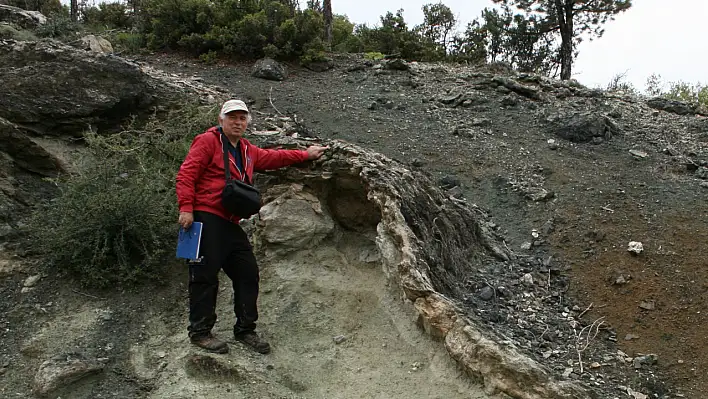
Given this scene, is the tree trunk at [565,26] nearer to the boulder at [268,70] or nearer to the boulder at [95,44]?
the boulder at [268,70]

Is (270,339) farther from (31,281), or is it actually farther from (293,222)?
(31,281)

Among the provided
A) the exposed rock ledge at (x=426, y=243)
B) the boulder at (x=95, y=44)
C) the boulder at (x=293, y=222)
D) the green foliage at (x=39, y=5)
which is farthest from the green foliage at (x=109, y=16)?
the exposed rock ledge at (x=426, y=243)

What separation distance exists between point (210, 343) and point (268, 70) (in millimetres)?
7853

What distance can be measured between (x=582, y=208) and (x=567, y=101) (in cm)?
407

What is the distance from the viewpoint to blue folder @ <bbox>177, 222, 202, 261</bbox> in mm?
3773

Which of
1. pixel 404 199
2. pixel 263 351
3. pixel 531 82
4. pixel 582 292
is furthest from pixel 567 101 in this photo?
pixel 263 351

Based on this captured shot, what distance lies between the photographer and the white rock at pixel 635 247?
5387 millimetres

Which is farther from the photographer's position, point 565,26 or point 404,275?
point 565,26

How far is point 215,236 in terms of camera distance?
3.88 metres

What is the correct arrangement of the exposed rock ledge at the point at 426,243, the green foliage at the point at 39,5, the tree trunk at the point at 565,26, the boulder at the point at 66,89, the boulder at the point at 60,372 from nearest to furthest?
the exposed rock ledge at the point at 426,243
the boulder at the point at 60,372
the boulder at the point at 66,89
the tree trunk at the point at 565,26
the green foliage at the point at 39,5

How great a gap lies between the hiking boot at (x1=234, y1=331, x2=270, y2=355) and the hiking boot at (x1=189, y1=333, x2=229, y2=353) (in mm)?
174

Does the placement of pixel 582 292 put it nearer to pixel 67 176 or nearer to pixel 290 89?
pixel 67 176

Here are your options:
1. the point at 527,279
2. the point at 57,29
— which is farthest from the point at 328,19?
the point at 527,279

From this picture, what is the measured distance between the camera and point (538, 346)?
419 cm
